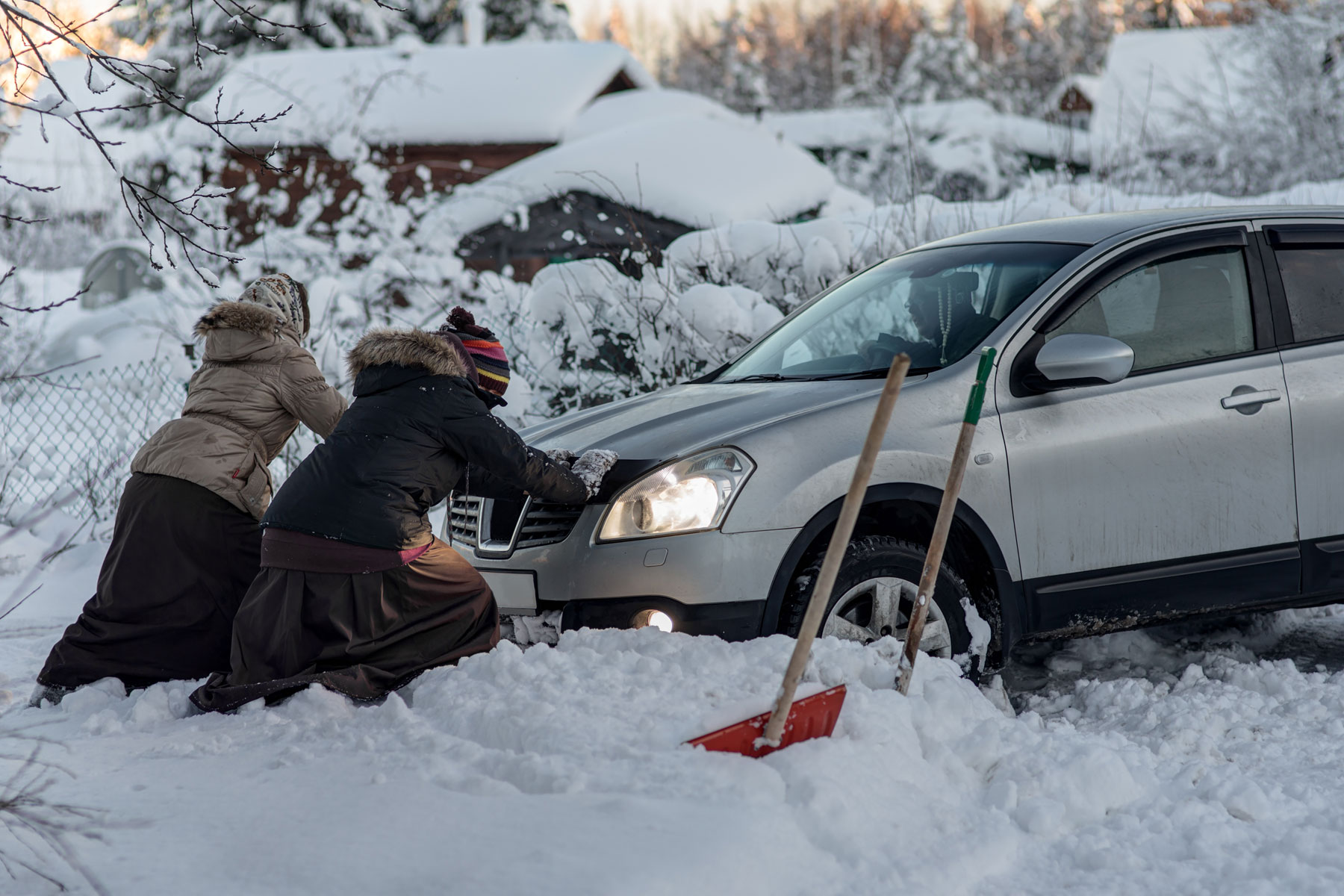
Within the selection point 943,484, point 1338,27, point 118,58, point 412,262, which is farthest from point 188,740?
point 1338,27

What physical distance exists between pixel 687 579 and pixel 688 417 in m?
0.71

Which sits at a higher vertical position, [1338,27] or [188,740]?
[1338,27]

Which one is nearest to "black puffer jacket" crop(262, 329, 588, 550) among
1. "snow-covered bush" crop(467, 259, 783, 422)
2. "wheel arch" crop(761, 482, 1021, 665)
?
"wheel arch" crop(761, 482, 1021, 665)

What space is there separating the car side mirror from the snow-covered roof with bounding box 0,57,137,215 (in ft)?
9.66

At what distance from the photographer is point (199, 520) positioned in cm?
423

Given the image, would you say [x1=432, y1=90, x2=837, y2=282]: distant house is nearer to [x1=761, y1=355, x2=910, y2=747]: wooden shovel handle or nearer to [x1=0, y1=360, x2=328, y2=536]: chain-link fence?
[x1=0, y1=360, x2=328, y2=536]: chain-link fence

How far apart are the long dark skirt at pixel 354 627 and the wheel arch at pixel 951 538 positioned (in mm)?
1092

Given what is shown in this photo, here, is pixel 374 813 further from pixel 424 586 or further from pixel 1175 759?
pixel 1175 759

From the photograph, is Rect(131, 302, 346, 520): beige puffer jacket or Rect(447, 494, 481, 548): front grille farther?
Rect(131, 302, 346, 520): beige puffer jacket

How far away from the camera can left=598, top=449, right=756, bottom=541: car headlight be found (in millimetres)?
3547

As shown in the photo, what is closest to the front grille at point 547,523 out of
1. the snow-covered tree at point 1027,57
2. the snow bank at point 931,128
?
the snow bank at point 931,128

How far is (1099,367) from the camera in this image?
3.77m

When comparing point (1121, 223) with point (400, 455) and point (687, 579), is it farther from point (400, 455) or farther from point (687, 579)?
point (400, 455)

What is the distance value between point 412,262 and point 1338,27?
15.0 m
